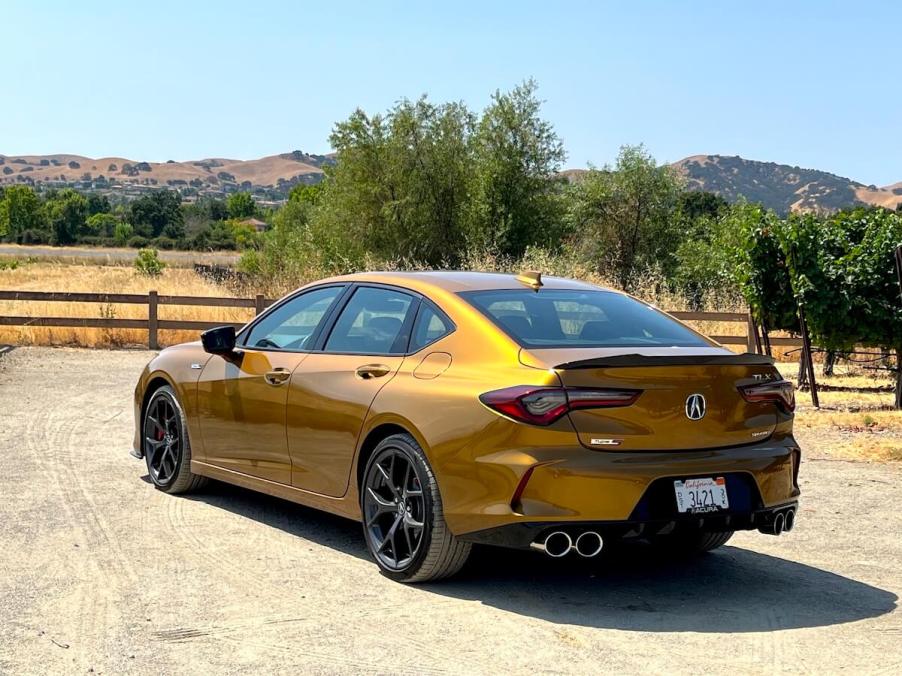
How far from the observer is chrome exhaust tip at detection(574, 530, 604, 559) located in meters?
5.45

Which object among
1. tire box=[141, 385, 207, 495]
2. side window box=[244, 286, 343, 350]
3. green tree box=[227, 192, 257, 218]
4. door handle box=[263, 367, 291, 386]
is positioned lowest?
tire box=[141, 385, 207, 495]

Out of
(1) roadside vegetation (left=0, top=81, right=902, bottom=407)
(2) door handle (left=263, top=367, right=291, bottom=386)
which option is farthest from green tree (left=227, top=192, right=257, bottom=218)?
(2) door handle (left=263, top=367, right=291, bottom=386)

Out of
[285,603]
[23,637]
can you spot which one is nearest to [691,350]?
[285,603]

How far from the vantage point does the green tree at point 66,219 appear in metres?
114

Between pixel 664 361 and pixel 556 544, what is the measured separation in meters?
1.02

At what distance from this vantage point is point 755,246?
17.2 m

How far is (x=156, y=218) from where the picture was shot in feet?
432

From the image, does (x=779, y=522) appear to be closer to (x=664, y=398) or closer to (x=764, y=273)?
(x=664, y=398)

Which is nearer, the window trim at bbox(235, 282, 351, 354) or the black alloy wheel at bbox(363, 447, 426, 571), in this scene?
the black alloy wheel at bbox(363, 447, 426, 571)

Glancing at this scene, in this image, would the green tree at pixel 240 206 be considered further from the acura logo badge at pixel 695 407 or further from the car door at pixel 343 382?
the acura logo badge at pixel 695 407

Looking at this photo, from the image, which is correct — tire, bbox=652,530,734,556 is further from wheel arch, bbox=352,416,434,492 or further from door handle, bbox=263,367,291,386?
door handle, bbox=263,367,291,386

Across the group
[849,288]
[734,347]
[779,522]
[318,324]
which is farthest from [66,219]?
[779,522]

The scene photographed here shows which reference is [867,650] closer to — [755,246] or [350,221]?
→ [755,246]

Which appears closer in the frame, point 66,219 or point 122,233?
point 122,233
